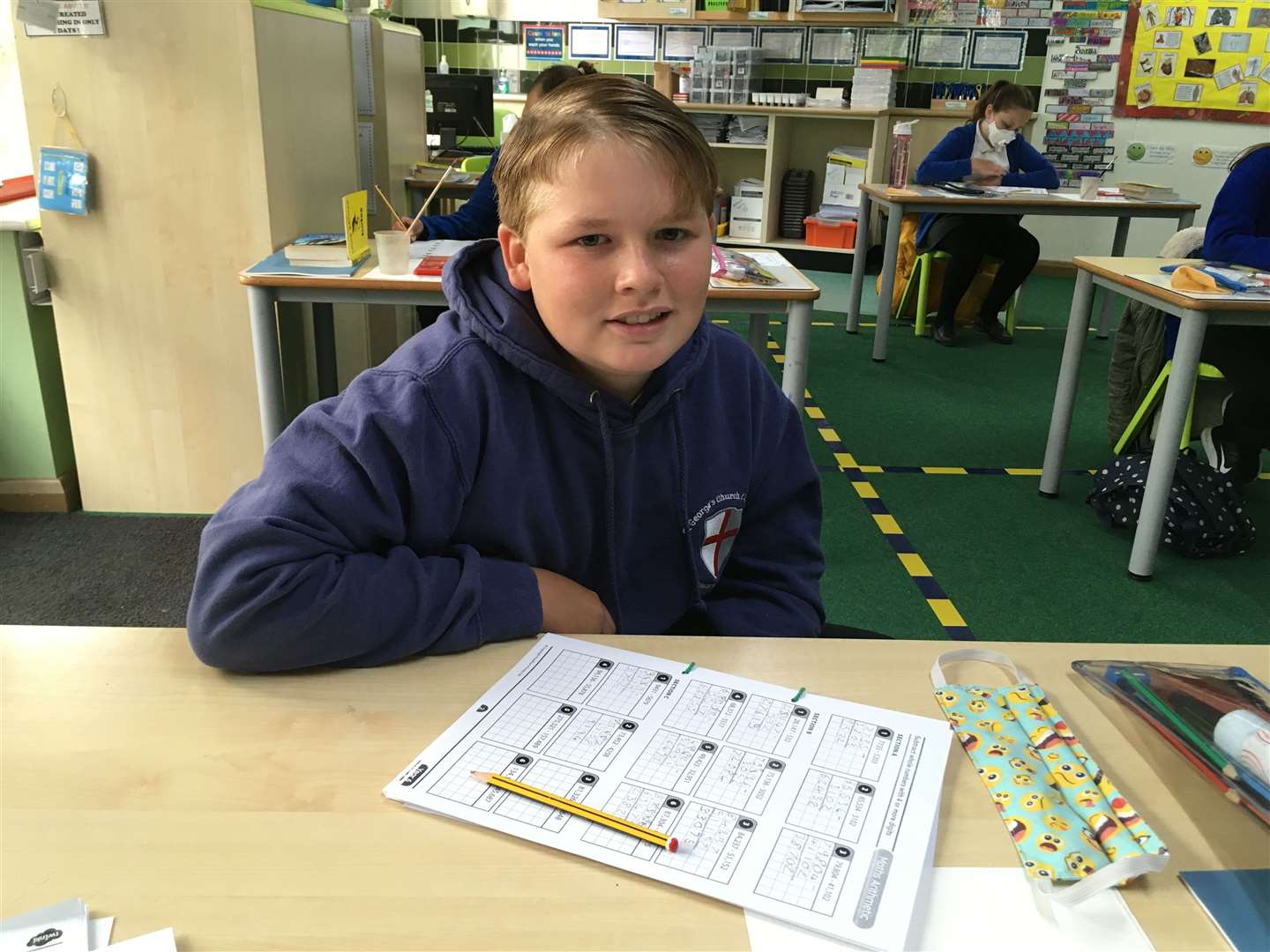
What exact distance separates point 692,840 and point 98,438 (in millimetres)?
2538

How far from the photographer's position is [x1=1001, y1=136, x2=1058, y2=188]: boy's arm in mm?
4789

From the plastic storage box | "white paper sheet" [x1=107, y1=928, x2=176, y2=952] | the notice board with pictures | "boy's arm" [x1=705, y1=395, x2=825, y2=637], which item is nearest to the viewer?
"white paper sheet" [x1=107, y1=928, x2=176, y2=952]

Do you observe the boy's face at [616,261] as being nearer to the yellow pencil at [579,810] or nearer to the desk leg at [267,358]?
the yellow pencil at [579,810]

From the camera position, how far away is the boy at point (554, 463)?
0.79 metres

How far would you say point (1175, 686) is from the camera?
754 mm

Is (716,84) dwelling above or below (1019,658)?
above

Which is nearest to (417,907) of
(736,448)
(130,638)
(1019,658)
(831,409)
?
(130,638)

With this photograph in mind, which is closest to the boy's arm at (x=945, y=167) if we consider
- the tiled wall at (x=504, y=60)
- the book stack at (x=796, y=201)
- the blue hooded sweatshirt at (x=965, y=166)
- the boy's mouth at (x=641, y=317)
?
the blue hooded sweatshirt at (x=965, y=166)

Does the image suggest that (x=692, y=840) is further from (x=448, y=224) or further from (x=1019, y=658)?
(x=448, y=224)

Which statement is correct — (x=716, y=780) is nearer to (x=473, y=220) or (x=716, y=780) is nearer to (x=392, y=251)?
(x=392, y=251)

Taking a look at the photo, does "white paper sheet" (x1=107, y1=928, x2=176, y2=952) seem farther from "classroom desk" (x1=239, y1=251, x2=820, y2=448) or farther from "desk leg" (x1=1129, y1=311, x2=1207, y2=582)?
"desk leg" (x1=1129, y1=311, x2=1207, y2=582)

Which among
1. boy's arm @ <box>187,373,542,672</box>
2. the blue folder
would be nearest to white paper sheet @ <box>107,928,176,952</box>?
boy's arm @ <box>187,373,542,672</box>

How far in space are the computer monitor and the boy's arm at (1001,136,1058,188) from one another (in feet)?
8.44

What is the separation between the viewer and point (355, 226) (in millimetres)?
2346
